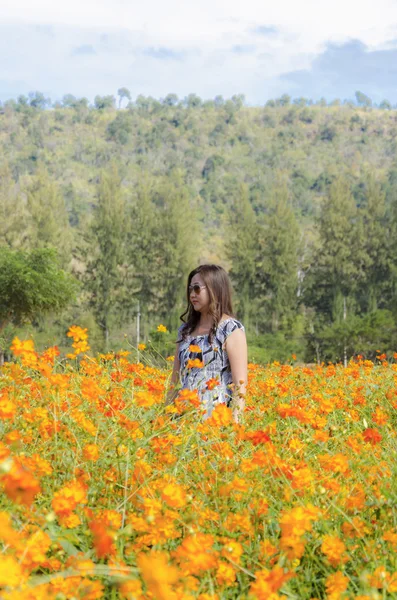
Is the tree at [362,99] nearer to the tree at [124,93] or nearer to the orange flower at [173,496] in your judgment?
the tree at [124,93]

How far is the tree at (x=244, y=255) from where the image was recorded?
32666 millimetres

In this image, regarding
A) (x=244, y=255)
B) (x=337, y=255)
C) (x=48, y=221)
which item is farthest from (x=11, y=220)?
(x=337, y=255)

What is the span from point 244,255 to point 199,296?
97.6 feet

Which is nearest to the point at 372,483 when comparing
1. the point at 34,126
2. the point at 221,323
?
the point at 221,323

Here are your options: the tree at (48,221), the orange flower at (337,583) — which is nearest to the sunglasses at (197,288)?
the orange flower at (337,583)

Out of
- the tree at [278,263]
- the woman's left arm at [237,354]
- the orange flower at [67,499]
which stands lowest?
the tree at [278,263]

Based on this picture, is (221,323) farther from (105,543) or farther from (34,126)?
(34,126)

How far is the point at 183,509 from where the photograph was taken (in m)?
1.81

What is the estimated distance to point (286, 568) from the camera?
61.4 inches

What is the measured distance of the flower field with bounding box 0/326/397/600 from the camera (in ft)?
4.22

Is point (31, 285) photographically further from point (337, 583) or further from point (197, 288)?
point (337, 583)

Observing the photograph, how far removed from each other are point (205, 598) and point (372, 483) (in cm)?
96

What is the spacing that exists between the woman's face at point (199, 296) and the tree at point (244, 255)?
2871cm

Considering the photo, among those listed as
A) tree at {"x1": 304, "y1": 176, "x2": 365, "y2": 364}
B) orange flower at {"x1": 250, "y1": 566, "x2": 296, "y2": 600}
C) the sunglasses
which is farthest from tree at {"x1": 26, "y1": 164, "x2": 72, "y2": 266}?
orange flower at {"x1": 250, "y1": 566, "x2": 296, "y2": 600}
